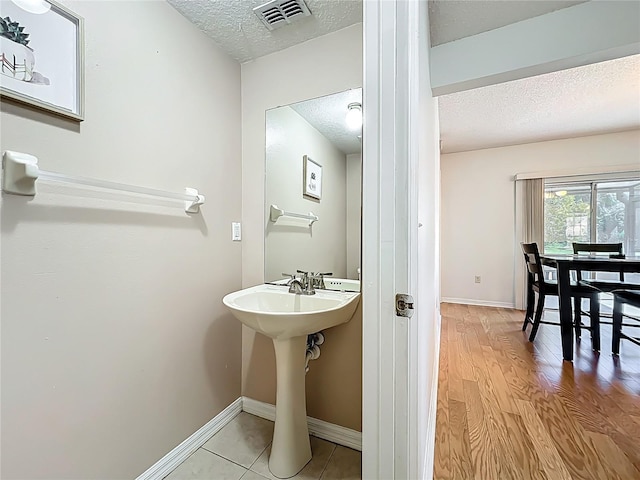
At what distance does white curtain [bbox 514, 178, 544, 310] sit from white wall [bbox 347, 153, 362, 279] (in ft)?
11.6

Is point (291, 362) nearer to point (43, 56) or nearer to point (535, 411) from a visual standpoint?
point (43, 56)

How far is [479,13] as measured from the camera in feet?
5.02

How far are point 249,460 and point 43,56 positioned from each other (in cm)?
174

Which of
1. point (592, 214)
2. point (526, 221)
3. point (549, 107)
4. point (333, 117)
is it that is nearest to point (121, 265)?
point (333, 117)

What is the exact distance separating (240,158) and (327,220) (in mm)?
647

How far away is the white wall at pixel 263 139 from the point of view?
1421 mm

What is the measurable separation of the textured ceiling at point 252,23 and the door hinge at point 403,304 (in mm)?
1330

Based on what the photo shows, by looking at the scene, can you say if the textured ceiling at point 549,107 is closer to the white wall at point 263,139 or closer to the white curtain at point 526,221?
the white curtain at point 526,221

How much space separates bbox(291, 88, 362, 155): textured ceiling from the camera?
147 cm

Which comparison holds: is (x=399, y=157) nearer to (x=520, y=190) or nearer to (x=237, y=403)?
(x=237, y=403)

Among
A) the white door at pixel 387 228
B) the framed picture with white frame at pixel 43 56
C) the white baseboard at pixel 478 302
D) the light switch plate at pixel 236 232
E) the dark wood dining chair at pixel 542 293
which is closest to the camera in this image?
the white door at pixel 387 228

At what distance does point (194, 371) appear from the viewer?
140 cm

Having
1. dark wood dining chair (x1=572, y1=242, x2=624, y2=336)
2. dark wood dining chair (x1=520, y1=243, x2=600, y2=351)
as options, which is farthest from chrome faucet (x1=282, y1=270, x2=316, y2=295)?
dark wood dining chair (x1=572, y1=242, x2=624, y2=336)

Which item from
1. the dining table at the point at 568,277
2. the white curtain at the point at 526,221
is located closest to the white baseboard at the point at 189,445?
the dining table at the point at 568,277
